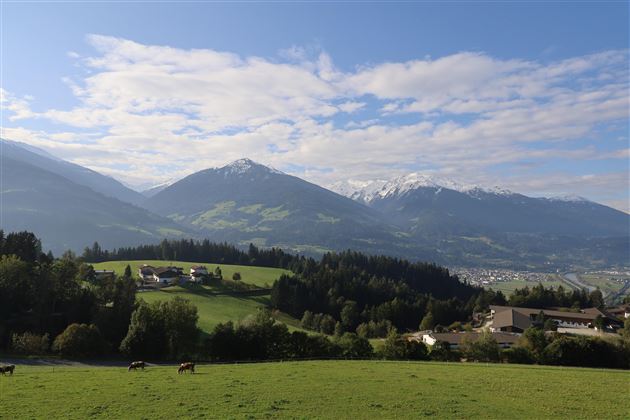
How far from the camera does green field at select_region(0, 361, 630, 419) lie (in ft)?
89.5

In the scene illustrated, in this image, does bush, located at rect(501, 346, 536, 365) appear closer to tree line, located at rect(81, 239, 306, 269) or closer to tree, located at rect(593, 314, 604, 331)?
tree, located at rect(593, 314, 604, 331)

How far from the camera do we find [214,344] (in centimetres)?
6322

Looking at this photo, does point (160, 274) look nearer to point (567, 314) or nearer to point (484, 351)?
point (484, 351)

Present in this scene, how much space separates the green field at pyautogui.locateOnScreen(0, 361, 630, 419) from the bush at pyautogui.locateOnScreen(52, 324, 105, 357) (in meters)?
17.7

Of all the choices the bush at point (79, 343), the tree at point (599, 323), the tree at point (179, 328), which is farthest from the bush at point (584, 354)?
the bush at point (79, 343)

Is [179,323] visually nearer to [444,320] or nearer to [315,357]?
[315,357]

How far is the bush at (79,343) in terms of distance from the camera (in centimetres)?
5772

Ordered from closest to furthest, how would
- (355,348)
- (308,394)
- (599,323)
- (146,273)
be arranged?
(308,394) < (355,348) < (599,323) < (146,273)

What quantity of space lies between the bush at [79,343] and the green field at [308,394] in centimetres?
1774

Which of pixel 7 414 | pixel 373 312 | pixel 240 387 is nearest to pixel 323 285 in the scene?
pixel 373 312

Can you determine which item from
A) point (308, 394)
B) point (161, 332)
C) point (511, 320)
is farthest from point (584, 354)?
point (161, 332)

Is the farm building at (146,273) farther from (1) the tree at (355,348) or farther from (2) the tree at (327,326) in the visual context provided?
(1) the tree at (355,348)

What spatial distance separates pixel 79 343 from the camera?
2291 inches

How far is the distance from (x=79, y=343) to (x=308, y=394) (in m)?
40.7
